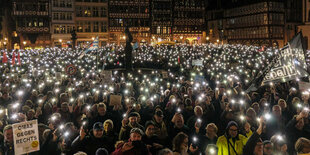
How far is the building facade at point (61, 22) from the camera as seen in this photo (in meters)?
64.4

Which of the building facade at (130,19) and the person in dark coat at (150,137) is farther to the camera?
the building facade at (130,19)

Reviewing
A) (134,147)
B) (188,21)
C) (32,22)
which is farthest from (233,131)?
(188,21)

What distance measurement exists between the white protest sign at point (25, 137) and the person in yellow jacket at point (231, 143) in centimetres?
289

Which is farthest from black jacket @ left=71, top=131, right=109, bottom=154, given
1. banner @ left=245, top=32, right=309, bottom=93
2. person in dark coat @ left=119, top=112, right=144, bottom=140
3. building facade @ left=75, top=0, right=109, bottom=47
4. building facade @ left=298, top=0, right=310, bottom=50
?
building facade @ left=75, top=0, right=109, bottom=47

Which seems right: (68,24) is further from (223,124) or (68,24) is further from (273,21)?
(223,124)

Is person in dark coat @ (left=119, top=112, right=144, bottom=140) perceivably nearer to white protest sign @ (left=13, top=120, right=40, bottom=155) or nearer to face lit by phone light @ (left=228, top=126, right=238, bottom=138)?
white protest sign @ (left=13, top=120, right=40, bottom=155)

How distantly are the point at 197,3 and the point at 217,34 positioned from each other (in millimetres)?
8296

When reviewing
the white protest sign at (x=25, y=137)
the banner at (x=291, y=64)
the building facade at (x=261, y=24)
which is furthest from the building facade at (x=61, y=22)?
the white protest sign at (x=25, y=137)

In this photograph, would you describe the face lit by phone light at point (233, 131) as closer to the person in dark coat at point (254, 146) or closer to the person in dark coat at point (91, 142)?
the person in dark coat at point (254, 146)

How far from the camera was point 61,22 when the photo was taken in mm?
65250

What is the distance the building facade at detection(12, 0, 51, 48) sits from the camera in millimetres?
61625

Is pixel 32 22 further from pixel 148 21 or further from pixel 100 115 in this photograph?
pixel 100 115

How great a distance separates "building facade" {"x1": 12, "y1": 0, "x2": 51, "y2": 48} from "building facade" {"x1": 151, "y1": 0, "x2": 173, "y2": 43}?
2170 cm

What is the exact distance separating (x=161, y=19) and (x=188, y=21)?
6555mm
